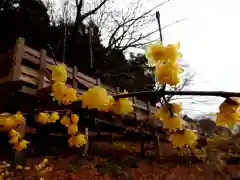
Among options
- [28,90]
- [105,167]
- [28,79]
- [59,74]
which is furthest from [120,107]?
[105,167]

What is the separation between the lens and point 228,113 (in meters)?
1.13

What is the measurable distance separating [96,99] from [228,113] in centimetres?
68

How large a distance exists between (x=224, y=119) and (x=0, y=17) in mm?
14828

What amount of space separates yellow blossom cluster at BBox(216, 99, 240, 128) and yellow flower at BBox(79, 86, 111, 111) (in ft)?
1.83

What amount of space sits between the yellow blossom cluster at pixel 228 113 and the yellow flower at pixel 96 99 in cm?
56

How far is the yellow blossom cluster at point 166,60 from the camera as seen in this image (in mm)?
1349

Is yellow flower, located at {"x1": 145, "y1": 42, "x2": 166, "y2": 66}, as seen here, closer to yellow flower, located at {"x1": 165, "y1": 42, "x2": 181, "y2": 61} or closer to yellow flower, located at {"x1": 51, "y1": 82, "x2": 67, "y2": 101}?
yellow flower, located at {"x1": 165, "y1": 42, "x2": 181, "y2": 61}

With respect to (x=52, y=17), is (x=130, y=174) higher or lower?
lower

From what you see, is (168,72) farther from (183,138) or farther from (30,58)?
(30,58)

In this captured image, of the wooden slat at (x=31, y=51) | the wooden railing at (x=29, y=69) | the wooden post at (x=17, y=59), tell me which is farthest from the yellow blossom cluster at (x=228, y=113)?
the wooden slat at (x=31, y=51)

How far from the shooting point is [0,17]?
13.8 m

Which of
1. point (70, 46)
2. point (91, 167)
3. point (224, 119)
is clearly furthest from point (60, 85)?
point (70, 46)

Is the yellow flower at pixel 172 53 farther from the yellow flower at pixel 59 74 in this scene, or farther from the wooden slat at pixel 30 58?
the wooden slat at pixel 30 58

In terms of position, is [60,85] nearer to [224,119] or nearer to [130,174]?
[224,119]
